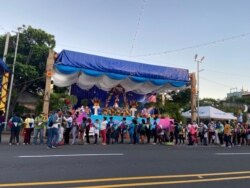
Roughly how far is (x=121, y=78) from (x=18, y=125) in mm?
10132

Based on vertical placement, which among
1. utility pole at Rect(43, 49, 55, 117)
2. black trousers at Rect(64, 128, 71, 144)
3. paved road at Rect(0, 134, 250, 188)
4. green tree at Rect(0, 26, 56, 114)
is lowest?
paved road at Rect(0, 134, 250, 188)

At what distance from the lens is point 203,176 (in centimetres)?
870

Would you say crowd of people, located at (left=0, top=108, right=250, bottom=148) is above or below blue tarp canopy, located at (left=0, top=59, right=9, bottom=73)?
below

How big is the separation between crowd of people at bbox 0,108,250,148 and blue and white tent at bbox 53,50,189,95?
307 cm

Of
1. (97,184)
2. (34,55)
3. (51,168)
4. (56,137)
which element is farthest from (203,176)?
(34,55)

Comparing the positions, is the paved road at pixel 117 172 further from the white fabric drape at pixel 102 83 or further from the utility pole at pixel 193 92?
the utility pole at pixel 193 92

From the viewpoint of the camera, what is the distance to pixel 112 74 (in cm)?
2478

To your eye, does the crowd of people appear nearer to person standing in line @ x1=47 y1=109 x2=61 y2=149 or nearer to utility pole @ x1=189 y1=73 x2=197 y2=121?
person standing in line @ x1=47 y1=109 x2=61 y2=149

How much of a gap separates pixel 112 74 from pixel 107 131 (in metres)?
6.04

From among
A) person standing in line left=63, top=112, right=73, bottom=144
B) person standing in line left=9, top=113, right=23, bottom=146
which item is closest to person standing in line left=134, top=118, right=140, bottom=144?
person standing in line left=63, top=112, right=73, bottom=144

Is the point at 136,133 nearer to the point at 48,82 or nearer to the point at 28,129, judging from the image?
the point at 48,82

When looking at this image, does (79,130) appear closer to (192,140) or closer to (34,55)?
(192,140)

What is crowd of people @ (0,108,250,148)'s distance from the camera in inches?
667

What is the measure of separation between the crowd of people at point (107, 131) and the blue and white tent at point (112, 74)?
3066 mm
